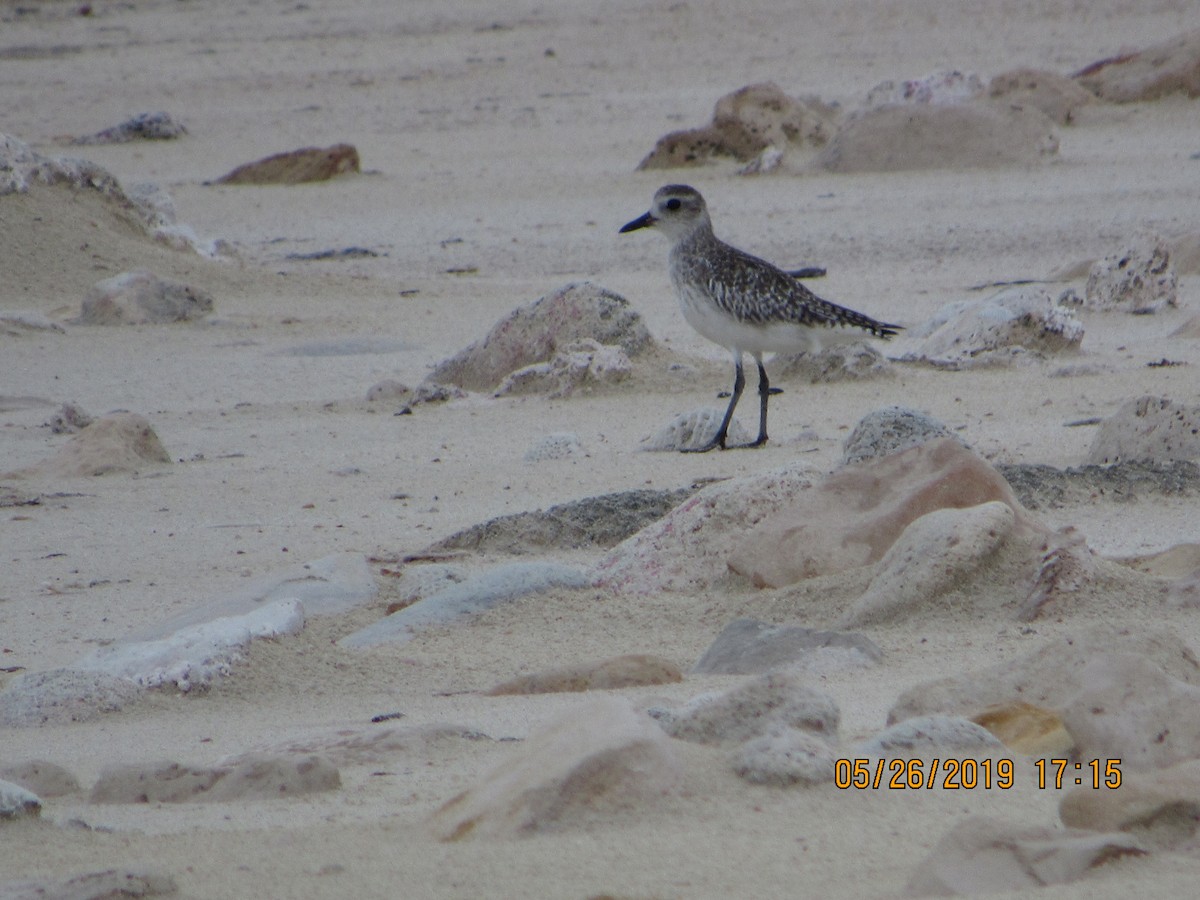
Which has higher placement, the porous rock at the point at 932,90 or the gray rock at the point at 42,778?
the porous rock at the point at 932,90

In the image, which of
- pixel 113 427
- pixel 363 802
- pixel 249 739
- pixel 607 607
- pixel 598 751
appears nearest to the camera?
pixel 598 751

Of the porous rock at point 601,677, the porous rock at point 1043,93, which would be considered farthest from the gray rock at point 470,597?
the porous rock at point 1043,93

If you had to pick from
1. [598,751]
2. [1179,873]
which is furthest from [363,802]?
[1179,873]

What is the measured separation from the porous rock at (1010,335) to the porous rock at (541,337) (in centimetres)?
123

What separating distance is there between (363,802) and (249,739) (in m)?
0.63

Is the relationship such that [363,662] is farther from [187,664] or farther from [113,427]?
[113,427]

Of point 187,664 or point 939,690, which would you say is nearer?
point 939,690

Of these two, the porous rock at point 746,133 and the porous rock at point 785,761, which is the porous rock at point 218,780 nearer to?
the porous rock at point 785,761

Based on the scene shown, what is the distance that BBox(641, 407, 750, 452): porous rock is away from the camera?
659 cm

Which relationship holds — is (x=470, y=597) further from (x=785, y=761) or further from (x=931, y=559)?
(x=785, y=761)

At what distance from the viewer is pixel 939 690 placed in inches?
127

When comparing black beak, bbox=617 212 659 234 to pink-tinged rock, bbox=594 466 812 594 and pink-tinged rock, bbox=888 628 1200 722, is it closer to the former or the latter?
pink-tinged rock, bbox=594 466 812 594

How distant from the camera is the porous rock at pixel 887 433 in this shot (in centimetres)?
523

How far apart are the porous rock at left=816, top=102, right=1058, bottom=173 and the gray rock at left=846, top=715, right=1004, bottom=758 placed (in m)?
10.9
